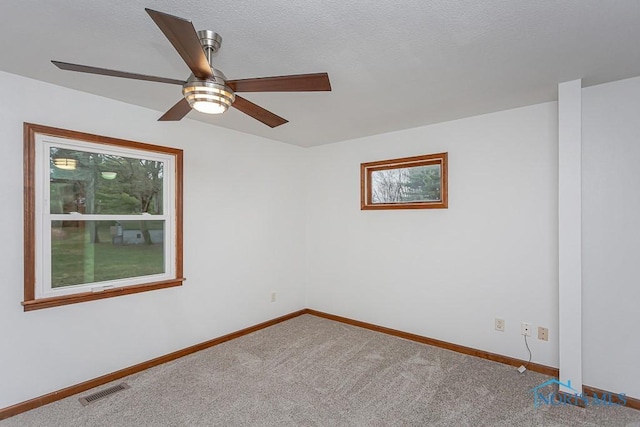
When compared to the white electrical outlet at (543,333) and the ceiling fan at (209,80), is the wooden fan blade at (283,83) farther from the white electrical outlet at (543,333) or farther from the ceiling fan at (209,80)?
the white electrical outlet at (543,333)

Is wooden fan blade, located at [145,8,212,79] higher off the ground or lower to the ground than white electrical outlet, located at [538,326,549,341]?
higher

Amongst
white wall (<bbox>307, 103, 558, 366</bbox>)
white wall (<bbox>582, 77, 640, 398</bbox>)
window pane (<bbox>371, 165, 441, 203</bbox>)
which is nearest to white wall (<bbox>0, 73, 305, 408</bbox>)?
white wall (<bbox>307, 103, 558, 366</bbox>)

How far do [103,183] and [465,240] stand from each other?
3.36m

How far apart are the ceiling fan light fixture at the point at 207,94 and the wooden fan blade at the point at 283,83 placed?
5 cm

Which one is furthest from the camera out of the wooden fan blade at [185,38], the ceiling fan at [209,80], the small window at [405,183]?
the small window at [405,183]

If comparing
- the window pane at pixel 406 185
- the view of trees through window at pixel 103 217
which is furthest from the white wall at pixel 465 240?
the view of trees through window at pixel 103 217

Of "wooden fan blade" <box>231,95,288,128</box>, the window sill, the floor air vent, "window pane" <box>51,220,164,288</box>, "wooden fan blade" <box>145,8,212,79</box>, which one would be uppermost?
"wooden fan blade" <box>145,8,212,79</box>

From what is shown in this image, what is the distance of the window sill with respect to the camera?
229 cm

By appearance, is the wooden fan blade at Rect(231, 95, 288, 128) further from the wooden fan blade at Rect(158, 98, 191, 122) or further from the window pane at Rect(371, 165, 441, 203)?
the window pane at Rect(371, 165, 441, 203)

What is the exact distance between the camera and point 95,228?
2.64m

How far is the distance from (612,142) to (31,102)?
14.1ft

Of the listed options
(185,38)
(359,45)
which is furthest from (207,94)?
(359,45)

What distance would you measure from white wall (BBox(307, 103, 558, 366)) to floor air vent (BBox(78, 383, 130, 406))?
246cm

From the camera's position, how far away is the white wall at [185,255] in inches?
88.0
